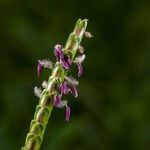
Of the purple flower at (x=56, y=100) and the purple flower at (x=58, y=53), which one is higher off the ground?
the purple flower at (x=58, y=53)

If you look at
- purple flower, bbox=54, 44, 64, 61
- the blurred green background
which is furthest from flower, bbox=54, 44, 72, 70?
the blurred green background

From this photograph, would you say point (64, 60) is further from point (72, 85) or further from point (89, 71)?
point (89, 71)

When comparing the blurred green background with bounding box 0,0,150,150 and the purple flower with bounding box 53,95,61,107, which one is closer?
the purple flower with bounding box 53,95,61,107

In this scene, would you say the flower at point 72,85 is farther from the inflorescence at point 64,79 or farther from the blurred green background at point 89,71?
the blurred green background at point 89,71

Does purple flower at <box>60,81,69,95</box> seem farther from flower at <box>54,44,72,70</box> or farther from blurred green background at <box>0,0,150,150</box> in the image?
blurred green background at <box>0,0,150,150</box>

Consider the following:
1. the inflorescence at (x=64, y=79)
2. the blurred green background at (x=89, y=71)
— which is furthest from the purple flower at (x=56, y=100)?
the blurred green background at (x=89, y=71)

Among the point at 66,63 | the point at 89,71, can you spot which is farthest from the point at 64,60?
the point at 89,71

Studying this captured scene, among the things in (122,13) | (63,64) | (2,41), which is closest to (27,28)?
(2,41)

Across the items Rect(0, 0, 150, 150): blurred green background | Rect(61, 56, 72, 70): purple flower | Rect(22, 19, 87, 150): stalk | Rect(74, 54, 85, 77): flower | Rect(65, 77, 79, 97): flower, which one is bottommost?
Rect(22, 19, 87, 150): stalk

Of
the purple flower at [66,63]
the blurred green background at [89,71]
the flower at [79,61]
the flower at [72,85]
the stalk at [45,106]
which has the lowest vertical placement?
the stalk at [45,106]
